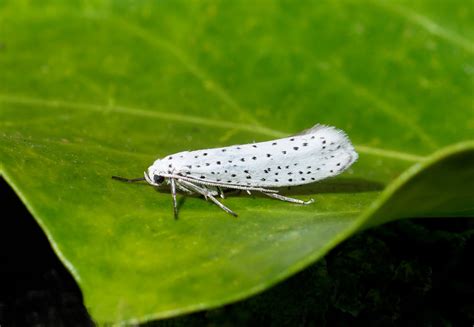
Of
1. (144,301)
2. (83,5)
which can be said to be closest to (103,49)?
(83,5)

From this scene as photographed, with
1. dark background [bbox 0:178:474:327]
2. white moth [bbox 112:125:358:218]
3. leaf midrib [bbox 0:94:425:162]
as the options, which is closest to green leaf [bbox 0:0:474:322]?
leaf midrib [bbox 0:94:425:162]

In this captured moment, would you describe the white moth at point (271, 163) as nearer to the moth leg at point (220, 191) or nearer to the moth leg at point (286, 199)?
the moth leg at point (220, 191)

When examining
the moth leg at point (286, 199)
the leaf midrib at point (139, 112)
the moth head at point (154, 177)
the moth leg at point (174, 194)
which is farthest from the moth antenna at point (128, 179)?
the leaf midrib at point (139, 112)

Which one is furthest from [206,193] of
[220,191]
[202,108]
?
[202,108]

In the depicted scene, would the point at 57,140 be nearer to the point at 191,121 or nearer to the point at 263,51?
the point at 191,121

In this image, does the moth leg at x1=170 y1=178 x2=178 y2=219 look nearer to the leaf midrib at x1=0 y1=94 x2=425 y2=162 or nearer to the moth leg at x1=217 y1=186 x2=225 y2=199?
the moth leg at x1=217 y1=186 x2=225 y2=199

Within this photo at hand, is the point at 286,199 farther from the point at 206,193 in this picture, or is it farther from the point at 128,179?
the point at 128,179
